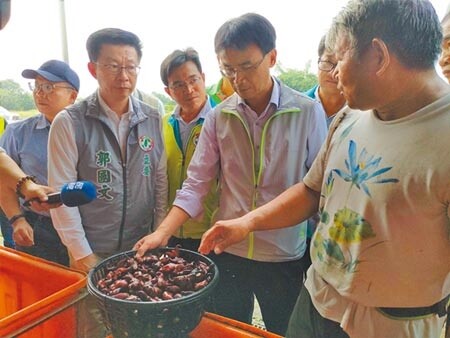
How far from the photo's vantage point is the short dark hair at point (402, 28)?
26.8 inches

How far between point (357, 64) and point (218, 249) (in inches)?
23.3

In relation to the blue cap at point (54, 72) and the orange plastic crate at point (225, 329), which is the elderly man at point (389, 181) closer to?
the orange plastic crate at point (225, 329)

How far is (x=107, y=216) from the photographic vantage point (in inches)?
54.9

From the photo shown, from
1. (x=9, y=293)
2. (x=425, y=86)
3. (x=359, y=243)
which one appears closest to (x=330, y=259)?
(x=359, y=243)

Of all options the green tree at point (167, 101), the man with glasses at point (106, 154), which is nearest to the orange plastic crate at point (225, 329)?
the man with glasses at point (106, 154)

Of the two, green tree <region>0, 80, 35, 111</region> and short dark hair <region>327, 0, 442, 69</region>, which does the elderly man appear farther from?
green tree <region>0, 80, 35, 111</region>

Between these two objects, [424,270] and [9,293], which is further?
[9,293]

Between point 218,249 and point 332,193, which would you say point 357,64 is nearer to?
point 332,193

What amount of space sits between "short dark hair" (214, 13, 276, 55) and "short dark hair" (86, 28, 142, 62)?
1.28ft

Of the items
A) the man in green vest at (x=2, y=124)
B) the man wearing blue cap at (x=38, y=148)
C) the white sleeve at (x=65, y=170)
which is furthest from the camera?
the man in green vest at (x=2, y=124)

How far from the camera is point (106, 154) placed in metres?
1.36

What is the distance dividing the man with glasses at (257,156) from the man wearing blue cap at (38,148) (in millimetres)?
676

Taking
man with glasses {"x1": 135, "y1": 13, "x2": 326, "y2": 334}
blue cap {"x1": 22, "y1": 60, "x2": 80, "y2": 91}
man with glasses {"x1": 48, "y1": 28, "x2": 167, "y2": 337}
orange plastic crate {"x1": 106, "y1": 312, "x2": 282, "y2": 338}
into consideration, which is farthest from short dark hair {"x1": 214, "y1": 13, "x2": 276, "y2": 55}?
blue cap {"x1": 22, "y1": 60, "x2": 80, "y2": 91}

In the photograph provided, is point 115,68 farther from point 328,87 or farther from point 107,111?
point 328,87
